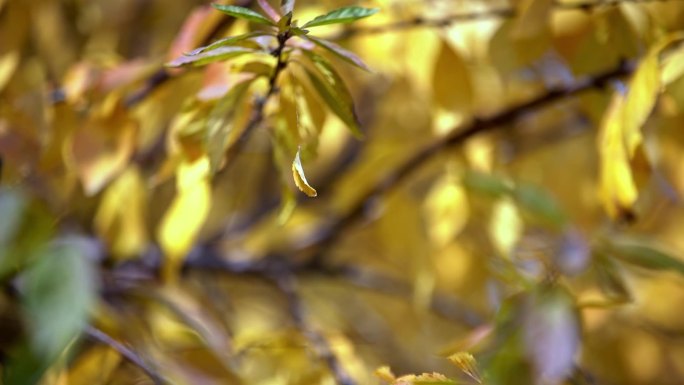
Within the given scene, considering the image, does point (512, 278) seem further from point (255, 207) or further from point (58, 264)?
point (255, 207)

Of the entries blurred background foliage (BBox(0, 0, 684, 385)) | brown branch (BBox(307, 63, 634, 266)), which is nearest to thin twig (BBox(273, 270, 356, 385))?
blurred background foliage (BBox(0, 0, 684, 385))

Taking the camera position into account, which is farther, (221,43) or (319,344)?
(319,344)

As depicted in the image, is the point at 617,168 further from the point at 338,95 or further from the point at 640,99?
the point at 338,95

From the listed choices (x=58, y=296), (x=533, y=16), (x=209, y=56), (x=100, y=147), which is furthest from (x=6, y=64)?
(x=533, y=16)

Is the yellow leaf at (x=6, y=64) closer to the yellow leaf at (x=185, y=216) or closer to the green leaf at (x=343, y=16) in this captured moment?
the yellow leaf at (x=185, y=216)

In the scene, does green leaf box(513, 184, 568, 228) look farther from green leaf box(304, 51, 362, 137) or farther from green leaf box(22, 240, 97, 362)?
green leaf box(22, 240, 97, 362)

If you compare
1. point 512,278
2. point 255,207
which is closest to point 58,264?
point 512,278
